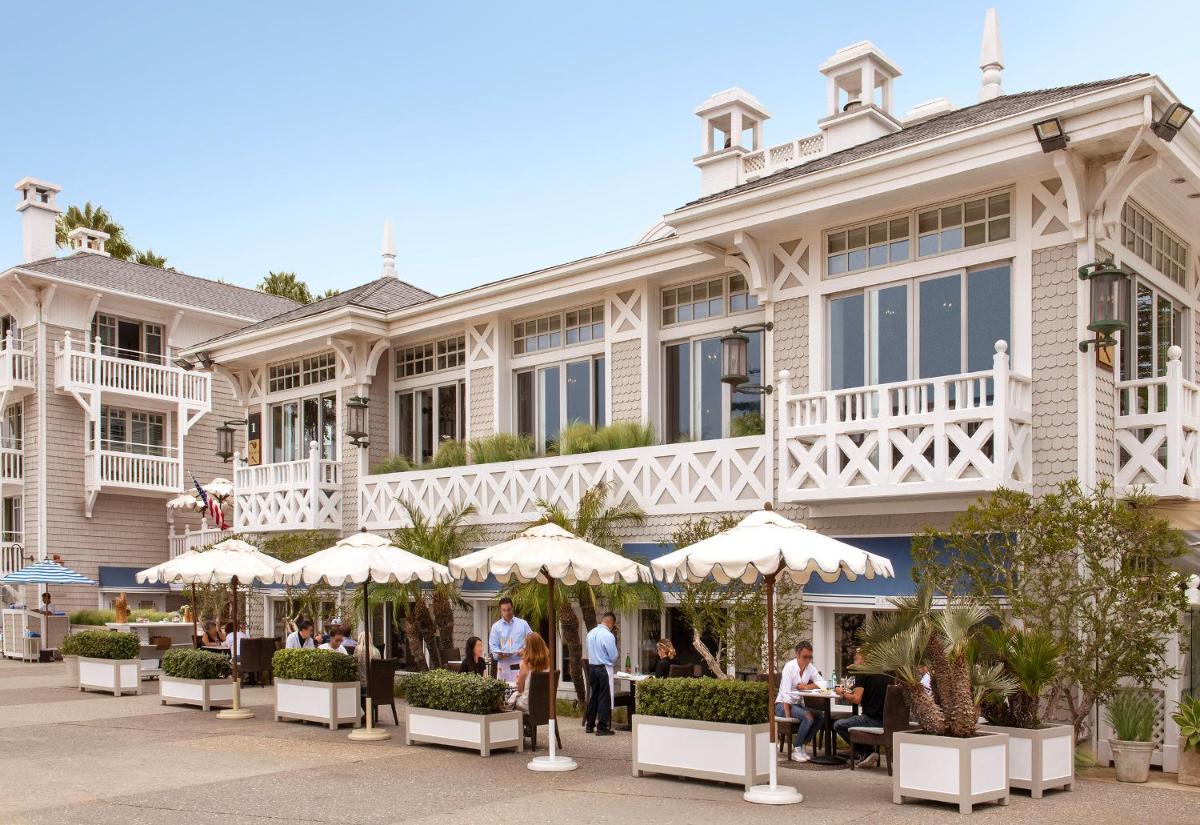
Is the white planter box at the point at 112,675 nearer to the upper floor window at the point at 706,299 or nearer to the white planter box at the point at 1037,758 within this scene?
the upper floor window at the point at 706,299

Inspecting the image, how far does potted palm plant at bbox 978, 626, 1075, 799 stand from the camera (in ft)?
34.1

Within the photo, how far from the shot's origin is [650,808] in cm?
992

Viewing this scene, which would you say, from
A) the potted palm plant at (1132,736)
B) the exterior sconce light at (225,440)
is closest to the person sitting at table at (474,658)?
the potted palm plant at (1132,736)

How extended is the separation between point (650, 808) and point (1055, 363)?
6.56m

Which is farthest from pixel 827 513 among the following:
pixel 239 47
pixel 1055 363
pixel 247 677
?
pixel 247 677

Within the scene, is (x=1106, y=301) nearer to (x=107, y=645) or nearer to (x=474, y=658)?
(x=474, y=658)

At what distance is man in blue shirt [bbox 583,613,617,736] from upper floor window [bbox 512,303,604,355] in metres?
5.91

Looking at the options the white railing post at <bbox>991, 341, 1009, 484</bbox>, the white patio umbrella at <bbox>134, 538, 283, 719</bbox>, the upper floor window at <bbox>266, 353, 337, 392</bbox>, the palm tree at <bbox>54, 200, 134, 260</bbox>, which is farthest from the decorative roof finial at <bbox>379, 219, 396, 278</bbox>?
the palm tree at <bbox>54, 200, 134, 260</bbox>

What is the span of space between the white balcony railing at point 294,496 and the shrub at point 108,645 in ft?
10.9

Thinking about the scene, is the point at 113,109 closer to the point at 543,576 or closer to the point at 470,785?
the point at 543,576

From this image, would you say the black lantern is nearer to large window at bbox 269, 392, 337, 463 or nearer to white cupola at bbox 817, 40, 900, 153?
large window at bbox 269, 392, 337, 463

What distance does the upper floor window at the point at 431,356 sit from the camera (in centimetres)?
2106

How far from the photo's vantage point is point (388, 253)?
25.9m

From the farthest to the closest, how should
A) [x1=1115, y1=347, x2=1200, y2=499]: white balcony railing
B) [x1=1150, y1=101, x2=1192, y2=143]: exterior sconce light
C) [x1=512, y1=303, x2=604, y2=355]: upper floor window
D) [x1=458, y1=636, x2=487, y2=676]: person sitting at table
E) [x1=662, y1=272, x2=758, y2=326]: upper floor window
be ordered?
1. [x1=512, y1=303, x2=604, y2=355]: upper floor window
2. [x1=662, y1=272, x2=758, y2=326]: upper floor window
3. [x1=458, y1=636, x2=487, y2=676]: person sitting at table
4. [x1=1115, y1=347, x2=1200, y2=499]: white balcony railing
5. [x1=1150, y1=101, x2=1192, y2=143]: exterior sconce light
